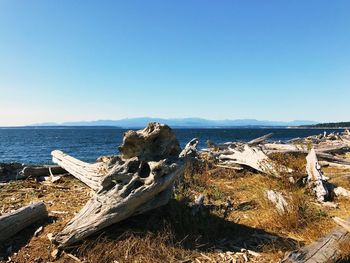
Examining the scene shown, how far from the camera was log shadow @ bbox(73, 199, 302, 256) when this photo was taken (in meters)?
5.36

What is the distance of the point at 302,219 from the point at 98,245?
4276mm

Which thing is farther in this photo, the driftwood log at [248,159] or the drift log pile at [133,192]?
the driftwood log at [248,159]

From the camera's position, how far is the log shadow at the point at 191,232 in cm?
536

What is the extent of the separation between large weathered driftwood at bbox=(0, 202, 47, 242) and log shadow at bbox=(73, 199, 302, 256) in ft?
4.44

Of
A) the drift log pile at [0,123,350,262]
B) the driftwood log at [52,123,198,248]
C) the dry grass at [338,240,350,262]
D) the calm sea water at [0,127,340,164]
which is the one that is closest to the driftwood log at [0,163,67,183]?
the calm sea water at [0,127,340,164]

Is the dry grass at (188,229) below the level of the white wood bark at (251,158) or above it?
below

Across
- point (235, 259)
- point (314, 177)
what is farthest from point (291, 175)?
point (235, 259)

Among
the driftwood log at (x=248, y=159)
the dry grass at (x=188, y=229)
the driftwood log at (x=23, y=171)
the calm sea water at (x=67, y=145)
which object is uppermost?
the driftwood log at (x=248, y=159)

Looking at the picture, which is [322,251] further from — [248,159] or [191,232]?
[248,159]

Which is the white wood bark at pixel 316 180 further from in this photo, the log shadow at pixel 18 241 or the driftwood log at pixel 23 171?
the driftwood log at pixel 23 171

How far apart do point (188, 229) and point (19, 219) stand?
3150mm

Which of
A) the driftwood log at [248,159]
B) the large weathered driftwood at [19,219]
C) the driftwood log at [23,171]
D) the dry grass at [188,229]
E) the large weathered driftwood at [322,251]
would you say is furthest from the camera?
the driftwood log at [23,171]

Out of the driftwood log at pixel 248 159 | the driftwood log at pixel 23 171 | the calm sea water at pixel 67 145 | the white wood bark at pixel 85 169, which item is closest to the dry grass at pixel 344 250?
the white wood bark at pixel 85 169

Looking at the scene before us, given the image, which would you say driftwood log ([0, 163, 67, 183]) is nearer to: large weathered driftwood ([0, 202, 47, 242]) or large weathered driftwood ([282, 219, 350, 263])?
large weathered driftwood ([0, 202, 47, 242])
